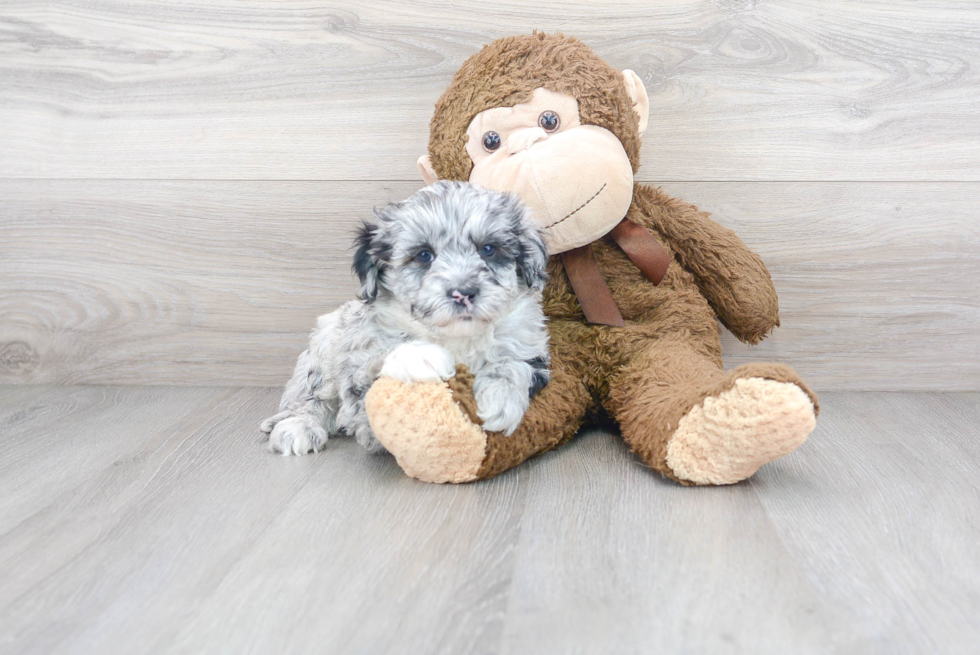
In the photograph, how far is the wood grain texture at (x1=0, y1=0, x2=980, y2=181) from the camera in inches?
70.7

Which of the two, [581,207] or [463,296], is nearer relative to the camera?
[463,296]

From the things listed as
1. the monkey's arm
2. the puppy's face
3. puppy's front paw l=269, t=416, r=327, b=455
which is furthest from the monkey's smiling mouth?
puppy's front paw l=269, t=416, r=327, b=455

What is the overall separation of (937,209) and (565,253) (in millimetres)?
957

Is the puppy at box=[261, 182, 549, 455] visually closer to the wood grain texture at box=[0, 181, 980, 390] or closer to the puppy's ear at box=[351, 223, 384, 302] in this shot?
the puppy's ear at box=[351, 223, 384, 302]

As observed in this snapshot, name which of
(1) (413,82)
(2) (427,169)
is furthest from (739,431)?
(1) (413,82)

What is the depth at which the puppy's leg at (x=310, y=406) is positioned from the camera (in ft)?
5.05

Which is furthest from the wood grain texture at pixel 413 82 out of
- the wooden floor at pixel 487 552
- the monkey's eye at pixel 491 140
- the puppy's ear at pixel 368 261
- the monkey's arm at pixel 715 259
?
the wooden floor at pixel 487 552

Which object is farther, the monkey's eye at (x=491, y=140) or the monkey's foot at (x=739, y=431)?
the monkey's eye at (x=491, y=140)

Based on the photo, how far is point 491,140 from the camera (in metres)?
1.48

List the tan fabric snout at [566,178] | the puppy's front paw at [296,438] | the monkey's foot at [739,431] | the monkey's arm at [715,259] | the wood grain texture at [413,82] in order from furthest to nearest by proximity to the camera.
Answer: the wood grain texture at [413,82], the monkey's arm at [715,259], the puppy's front paw at [296,438], the tan fabric snout at [566,178], the monkey's foot at [739,431]

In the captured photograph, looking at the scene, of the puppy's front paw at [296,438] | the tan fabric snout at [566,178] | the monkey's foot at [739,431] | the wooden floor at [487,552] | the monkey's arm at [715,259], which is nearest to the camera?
the wooden floor at [487,552]

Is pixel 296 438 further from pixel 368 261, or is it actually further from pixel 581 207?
pixel 581 207

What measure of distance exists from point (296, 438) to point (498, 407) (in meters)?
0.49

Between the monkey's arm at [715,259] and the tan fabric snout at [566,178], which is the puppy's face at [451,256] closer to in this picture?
the tan fabric snout at [566,178]
